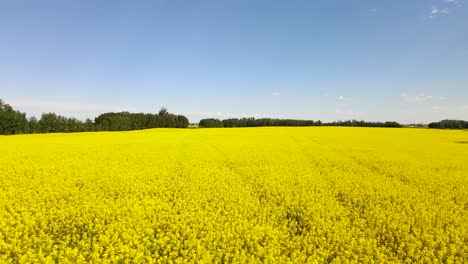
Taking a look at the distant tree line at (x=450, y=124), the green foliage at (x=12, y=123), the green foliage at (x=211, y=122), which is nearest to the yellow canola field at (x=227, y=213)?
the green foliage at (x=12, y=123)

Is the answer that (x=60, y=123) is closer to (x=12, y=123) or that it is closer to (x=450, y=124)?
(x=12, y=123)

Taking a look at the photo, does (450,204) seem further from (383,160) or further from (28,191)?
(28,191)

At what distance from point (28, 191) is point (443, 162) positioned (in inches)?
750

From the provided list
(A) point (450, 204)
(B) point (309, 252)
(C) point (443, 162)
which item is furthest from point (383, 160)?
(B) point (309, 252)

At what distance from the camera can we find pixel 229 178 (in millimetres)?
15156

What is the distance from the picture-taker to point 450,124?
6575cm

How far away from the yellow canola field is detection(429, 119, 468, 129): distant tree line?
5315cm

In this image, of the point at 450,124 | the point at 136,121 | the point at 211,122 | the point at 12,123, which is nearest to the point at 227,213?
the point at 12,123

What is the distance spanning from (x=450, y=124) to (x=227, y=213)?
66.0 m

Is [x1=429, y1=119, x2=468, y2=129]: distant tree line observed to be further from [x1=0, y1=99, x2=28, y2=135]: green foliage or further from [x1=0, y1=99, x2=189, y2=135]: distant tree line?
[x1=0, y1=99, x2=28, y2=135]: green foliage

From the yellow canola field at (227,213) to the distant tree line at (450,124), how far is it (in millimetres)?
53150

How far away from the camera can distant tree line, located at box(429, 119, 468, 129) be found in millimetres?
64375

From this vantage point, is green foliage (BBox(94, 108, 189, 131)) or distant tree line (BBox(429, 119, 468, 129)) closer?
green foliage (BBox(94, 108, 189, 131))

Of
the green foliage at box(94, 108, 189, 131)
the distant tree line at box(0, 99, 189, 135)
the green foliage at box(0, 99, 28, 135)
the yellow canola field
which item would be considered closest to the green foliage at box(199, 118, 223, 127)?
the green foliage at box(94, 108, 189, 131)
